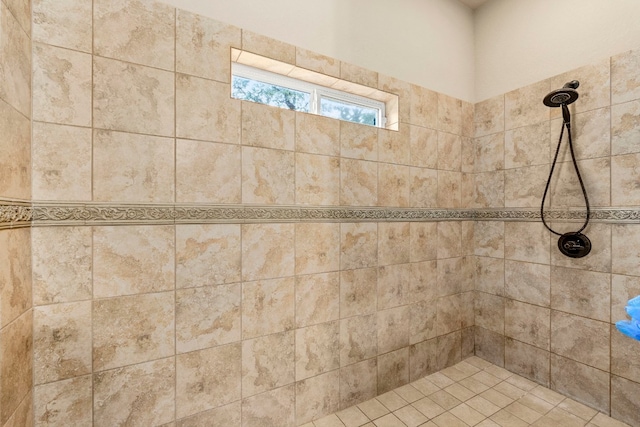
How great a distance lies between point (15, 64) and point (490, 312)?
2.75 meters

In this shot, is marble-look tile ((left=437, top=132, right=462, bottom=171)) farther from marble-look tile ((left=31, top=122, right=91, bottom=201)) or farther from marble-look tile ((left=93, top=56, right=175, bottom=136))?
marble-look tile ((left=31, top=122, right=91, bottom=201))

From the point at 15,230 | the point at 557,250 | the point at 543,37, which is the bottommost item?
the point at 557,250

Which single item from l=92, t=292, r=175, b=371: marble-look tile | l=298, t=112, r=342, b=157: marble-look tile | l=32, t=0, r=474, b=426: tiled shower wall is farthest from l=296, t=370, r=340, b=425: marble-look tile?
l=298, t=112, r=342, b=157: marble-look tile

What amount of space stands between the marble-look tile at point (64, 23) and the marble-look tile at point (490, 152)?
2.33m

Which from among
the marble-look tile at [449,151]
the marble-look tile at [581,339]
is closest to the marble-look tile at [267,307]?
the marble-look tile at [449,151]

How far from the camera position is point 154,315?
3.67ft

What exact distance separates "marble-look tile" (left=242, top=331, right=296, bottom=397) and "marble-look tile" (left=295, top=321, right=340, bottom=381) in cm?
4

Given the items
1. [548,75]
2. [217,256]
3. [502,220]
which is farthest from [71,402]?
[548,75]

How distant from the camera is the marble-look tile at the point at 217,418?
1182 mm

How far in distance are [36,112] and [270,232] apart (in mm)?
941

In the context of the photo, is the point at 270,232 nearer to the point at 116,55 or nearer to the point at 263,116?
the point at 263,116

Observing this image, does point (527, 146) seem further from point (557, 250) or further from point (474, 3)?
point (474, 3)

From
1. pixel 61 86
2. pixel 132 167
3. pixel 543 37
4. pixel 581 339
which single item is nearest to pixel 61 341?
pixel 132 167

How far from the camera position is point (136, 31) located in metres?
1.09
